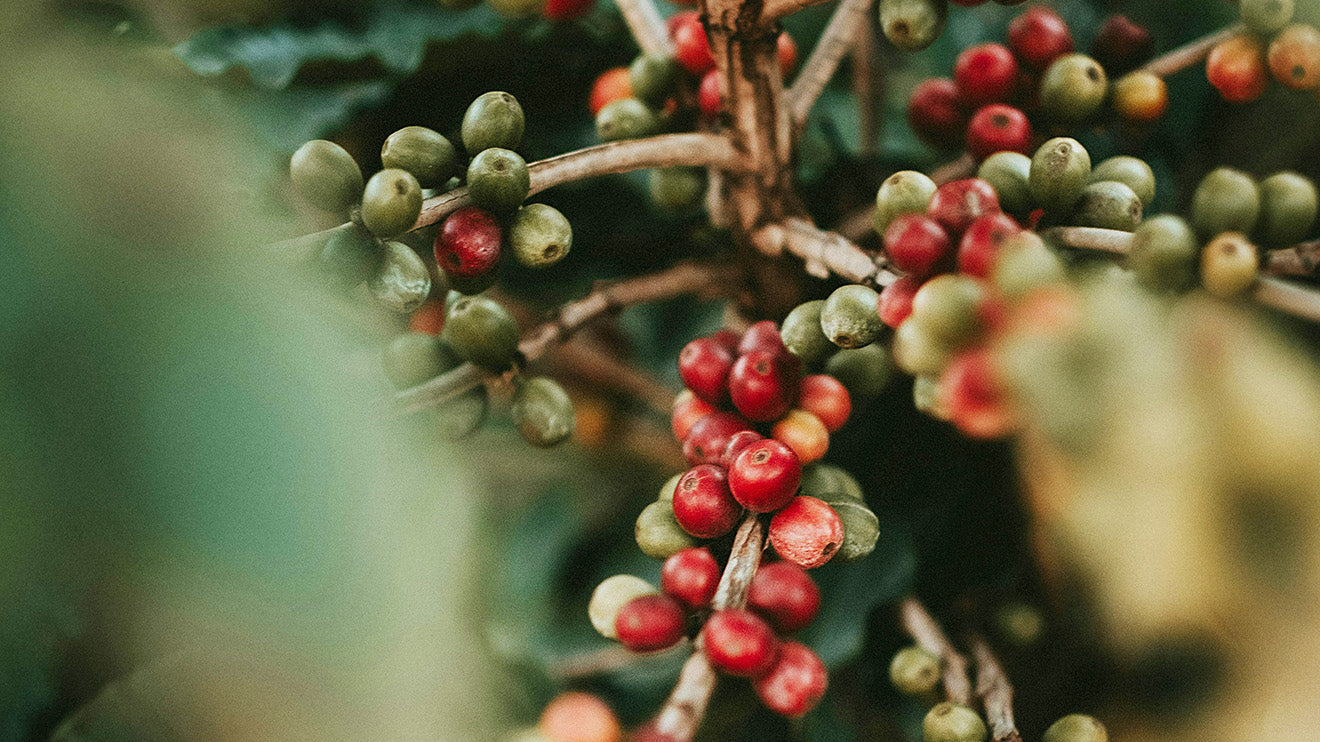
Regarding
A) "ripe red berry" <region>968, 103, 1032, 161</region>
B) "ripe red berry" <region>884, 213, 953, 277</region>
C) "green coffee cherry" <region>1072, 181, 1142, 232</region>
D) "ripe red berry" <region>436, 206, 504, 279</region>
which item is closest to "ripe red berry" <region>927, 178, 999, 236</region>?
"ripe red berry" <region>884, 213, 953, 277</region>

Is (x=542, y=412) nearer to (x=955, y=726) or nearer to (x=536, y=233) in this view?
(x=536, y=233)

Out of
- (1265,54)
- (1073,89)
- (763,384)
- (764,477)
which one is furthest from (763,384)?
(1265,54)

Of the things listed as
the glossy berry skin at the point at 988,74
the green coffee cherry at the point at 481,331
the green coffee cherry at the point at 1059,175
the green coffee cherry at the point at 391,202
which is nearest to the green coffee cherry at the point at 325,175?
Answer: the green coffee cherry at the point at 391,202

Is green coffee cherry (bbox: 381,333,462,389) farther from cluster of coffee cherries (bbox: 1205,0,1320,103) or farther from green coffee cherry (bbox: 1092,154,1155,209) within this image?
cluster of coffee cherries (bbox: 1205,0,1320,103)

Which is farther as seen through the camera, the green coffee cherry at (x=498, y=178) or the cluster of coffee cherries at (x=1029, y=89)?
the cluster of coffee cherries at (x=1029, y=89)

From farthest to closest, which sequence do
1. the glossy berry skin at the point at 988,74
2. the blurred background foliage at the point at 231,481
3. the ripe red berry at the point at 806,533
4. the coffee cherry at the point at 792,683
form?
1. the glossy berry skin at the point at 988,74
2. the ripe red berry at the point at 806,533
3. the coffee cherry at the point at 792,683
4. the blurred background foliage at the point at 231,481

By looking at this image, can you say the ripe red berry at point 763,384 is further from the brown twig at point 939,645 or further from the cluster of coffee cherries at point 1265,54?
the cluster of coffee cherries at point 1265,54

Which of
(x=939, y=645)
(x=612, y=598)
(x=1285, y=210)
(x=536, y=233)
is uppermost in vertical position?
(x=1285, y=210)
